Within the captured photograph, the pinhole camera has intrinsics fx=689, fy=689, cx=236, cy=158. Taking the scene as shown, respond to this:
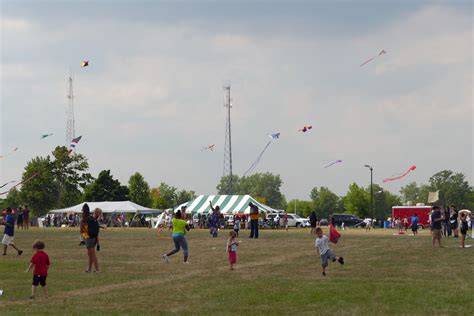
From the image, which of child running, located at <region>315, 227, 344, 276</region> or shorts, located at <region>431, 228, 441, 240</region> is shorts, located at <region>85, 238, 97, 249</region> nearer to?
child running, located at <region>315, 227, 344, 276</region>

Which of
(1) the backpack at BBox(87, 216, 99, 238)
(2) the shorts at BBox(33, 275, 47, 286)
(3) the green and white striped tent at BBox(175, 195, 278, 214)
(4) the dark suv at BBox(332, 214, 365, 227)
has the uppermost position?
(3) the green and white striped tent at BBox(175, 195, 278, 214)

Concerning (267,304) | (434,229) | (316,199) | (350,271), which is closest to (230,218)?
(434,229)

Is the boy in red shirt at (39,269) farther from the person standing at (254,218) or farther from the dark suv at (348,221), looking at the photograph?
the dark suv at (348,221)

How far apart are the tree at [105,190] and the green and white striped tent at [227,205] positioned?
48321 millimetres

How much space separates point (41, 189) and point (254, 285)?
89541mm

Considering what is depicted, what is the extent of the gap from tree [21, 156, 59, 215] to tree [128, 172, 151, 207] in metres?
23.0

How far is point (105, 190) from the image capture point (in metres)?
116

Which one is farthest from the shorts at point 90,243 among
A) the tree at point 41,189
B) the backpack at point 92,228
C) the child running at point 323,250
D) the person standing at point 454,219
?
the tree at point 41,189

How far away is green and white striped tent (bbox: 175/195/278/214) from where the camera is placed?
63625 mm

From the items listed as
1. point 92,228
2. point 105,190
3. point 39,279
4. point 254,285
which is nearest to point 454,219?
point 92,228

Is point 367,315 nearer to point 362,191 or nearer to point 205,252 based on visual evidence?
point 205,252

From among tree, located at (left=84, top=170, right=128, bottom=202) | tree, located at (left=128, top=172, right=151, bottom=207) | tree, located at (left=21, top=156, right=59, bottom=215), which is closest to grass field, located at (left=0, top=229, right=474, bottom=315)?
tree, located at (left=21, top=156, right=59, bottom=215)

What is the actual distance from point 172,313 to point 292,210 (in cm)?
16967

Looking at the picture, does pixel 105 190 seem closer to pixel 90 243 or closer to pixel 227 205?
pixel 227 205
